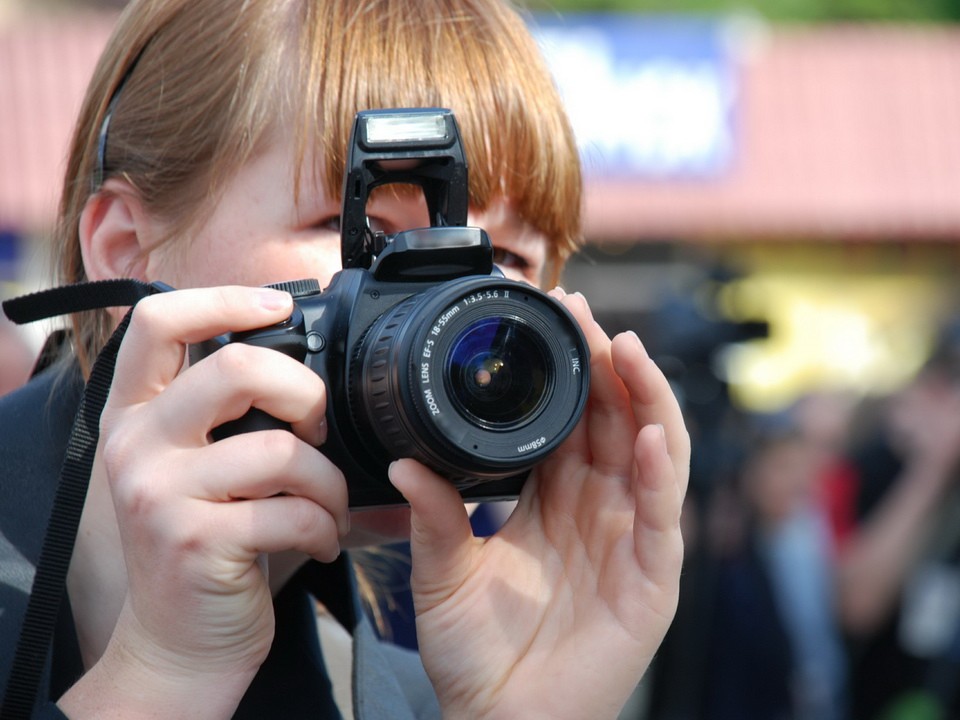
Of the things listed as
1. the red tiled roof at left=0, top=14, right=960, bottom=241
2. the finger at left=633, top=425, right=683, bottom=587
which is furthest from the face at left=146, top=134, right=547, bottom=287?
the red tiled roof at left=0, top=14, right=960, bottom=241

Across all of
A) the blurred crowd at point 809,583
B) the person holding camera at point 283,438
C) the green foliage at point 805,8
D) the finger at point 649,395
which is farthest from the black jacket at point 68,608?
the green foliage at point 805,8

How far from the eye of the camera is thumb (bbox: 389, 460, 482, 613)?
3.15 ft

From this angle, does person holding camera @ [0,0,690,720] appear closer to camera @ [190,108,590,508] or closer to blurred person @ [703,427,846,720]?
camera @ [190,108,590,508]

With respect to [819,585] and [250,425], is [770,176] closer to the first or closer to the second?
[819,585]

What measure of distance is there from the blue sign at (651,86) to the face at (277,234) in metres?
6.59

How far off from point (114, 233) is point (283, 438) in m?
0.40

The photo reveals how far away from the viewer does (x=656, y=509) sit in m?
1.04

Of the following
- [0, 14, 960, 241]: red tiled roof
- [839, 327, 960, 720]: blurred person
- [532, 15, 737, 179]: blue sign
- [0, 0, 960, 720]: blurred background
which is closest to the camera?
[839, 327, 960, 720]: blurred person

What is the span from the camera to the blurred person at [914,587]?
110 inches

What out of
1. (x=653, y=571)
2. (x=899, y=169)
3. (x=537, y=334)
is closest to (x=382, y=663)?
(x=653, y=571)

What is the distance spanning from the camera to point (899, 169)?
8359 millimetres

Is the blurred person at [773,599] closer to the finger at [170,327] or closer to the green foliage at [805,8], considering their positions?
the finger at [170,327]

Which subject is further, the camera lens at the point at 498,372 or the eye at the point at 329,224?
the eye at the point at 329,224

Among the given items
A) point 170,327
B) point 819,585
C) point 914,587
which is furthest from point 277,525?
point 819,585
